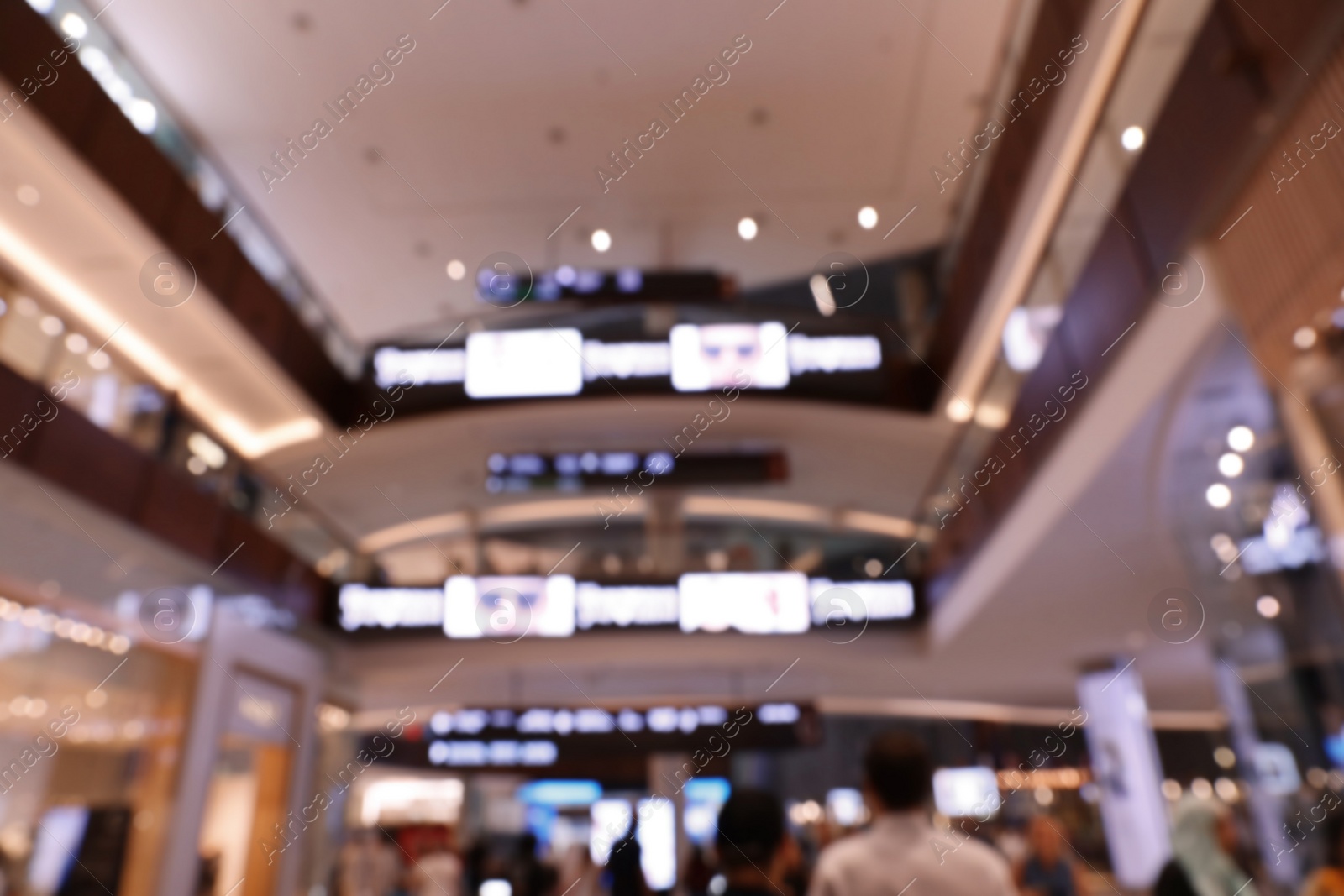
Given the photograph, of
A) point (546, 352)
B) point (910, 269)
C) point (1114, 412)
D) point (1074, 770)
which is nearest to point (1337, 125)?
point (1114, 412)

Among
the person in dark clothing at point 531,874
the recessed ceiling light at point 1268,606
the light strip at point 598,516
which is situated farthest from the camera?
the light strip at point 598,516

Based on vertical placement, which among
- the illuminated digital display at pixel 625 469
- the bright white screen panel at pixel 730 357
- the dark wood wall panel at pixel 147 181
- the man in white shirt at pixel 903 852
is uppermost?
the dark wood wall panel at pixel 147 181

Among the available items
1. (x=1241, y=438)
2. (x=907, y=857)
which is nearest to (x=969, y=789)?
(x=1241, y=438)

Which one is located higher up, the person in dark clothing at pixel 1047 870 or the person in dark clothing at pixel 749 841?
the person in dark clothing at pixel 749 841

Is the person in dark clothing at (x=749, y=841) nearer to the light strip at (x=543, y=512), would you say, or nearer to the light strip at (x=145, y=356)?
→ the light strip at (x=145, y=356)

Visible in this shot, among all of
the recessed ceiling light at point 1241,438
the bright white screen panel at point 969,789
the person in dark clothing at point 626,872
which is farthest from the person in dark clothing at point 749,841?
the bright white screen panel at point 969,789

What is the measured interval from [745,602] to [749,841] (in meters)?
8.72

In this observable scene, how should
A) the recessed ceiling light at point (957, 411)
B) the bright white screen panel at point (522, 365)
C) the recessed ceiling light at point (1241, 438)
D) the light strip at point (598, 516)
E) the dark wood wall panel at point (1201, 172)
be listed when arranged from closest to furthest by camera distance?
1. the dark wood wall panel at point (1201, 172)
2. the recessed ceiling light at point (1241, 438)
3. the bright white screen panel at point (522, 365)
4. the recessed ceiling light at point (957, 411)
5. the light strip at point (598, 516)

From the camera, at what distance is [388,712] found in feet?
50.7

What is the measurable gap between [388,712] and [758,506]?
8.07 metres

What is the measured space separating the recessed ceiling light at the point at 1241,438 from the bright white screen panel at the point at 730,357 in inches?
199

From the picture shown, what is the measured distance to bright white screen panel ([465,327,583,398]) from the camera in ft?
32.0

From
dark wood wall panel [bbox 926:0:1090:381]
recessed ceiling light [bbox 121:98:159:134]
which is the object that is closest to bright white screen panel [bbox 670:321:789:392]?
dark wood wall panel [bbox 926:0:1090:381]

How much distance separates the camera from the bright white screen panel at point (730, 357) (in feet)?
32.2
